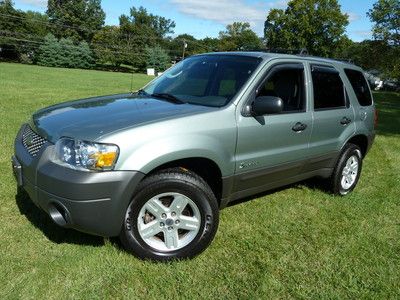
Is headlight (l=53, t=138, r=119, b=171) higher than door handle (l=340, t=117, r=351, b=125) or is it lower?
lower

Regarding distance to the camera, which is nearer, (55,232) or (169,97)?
(55,232)

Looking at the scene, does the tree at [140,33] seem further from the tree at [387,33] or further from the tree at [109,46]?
the tree at [387,33]

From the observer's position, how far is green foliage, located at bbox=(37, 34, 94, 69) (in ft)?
197

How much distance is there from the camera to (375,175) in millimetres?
7250

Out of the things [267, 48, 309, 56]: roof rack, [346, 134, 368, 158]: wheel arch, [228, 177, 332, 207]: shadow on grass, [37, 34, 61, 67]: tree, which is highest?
[267, 48, 309, 56]: roof rack

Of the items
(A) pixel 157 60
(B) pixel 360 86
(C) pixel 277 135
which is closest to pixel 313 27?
(A) pixel 157 60

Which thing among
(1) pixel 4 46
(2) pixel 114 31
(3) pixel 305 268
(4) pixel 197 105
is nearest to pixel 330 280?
(3) pixel 305 268

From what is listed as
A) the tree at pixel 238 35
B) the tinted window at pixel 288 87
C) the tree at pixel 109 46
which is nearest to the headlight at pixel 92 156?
the tinted window at pixel 288 87

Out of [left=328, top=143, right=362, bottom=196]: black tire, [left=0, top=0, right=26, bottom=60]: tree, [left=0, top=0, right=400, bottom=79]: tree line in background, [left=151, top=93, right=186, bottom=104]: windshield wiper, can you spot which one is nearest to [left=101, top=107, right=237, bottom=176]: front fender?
[left=151, top=93, right=186, bottom=104]: windshield wiper

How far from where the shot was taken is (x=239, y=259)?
3904mm

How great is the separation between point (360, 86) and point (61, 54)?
60194 millimetres

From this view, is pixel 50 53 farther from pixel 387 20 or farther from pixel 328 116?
pixel 328 116

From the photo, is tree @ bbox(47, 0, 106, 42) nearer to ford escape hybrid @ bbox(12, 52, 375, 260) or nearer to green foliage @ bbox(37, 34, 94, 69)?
green foliage @ bbox(37, 34, 94, 69)

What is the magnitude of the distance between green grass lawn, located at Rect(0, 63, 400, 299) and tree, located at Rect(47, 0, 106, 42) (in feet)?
257
